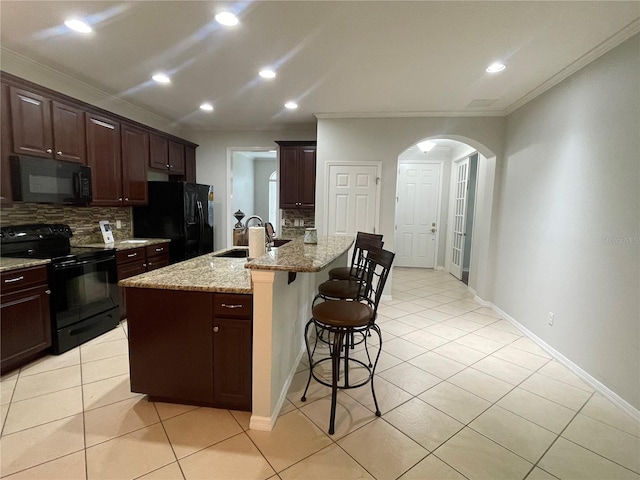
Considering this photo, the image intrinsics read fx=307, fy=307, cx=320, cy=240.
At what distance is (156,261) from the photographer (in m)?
4.00

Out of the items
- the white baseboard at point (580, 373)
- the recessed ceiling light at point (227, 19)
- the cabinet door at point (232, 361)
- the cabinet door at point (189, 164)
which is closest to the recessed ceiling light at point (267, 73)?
the recessed ceiling light at point (227, 19)

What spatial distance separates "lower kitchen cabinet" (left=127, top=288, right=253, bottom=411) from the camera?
1.93 metres

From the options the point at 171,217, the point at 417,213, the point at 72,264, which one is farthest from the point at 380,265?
the point at 417,213

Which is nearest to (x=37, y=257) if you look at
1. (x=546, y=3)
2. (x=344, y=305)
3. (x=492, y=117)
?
(x=344, y=305)

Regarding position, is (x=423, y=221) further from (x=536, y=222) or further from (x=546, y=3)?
(x=546, y=3)

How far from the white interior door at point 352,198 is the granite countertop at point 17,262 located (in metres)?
3.20

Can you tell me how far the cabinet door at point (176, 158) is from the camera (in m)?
4.67

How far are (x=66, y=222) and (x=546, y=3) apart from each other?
4.67 metres

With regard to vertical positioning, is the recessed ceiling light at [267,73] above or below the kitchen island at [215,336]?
above

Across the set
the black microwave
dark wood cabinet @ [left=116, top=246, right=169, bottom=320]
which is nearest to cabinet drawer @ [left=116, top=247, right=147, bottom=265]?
dark wood cabinet @ [left=116, top=246, right=169, bottom=320]

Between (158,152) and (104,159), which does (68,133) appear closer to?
(104,159)

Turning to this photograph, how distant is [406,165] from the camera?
682cm

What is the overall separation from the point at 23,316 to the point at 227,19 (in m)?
2.82

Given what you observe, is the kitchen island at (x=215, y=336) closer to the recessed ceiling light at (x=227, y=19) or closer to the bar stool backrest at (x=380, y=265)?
the bar stool backrest at (x=380, y=265)
